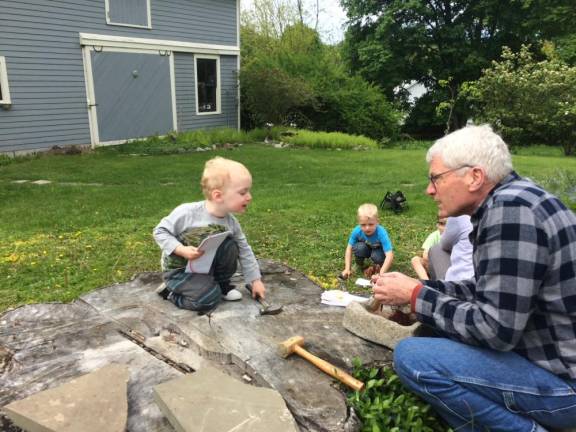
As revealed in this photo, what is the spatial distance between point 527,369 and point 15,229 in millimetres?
5853

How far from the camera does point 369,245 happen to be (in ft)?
15.9

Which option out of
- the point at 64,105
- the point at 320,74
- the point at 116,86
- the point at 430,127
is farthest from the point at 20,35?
the point at 430,127

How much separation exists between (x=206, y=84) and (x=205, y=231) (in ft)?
47.7

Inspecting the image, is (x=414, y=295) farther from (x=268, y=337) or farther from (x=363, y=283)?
(x=363, y=283)

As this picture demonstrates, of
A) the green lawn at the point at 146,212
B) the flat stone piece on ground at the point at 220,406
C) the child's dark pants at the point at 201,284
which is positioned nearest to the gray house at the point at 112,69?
the green lawn at the point at 146,212

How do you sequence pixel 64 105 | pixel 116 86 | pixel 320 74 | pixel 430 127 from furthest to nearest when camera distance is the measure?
1. pixel 430 127
2. pixel 320 74
3. pixel 116 86
4. pixel 64 105

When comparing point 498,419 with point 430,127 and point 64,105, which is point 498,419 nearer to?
point 64,105

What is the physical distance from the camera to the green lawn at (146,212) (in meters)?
4.56

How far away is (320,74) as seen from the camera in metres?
19.1

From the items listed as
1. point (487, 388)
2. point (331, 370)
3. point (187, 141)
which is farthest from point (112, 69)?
point (487, 388)

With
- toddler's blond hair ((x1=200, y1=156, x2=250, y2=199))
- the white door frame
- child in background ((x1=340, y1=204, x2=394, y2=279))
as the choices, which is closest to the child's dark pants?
toddler's blond hair ((x1=200, y1=156, x2=250, y2=199))

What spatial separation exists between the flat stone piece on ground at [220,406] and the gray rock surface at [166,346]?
0.11 meters

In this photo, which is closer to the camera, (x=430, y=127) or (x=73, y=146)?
(x=73, y=146)

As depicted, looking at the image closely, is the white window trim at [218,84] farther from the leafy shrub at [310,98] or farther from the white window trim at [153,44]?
the leafy shrub at [310,98]
